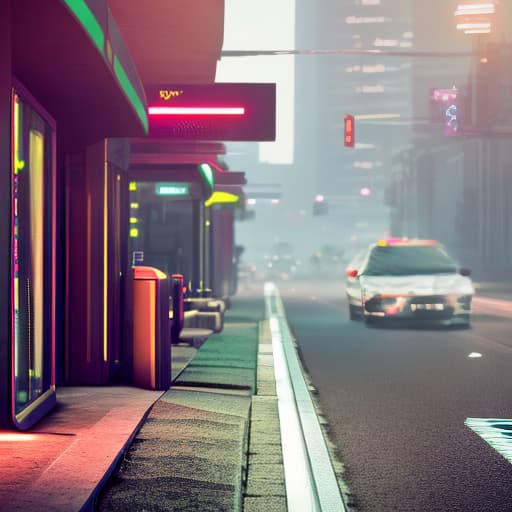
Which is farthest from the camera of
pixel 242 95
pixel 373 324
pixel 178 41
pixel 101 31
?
pixel 373 324

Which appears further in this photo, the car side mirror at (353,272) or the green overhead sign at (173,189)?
the car side mirror at (353,272)

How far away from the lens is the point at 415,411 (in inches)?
373

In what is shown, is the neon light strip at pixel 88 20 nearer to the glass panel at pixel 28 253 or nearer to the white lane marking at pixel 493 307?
the glass panel at pixel 28 253

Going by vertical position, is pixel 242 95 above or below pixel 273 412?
above

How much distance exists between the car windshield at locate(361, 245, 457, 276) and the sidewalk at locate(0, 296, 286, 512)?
1116cm

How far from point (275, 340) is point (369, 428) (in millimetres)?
9004

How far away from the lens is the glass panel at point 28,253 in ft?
24.4

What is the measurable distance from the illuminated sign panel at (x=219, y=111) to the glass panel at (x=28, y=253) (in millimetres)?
5665

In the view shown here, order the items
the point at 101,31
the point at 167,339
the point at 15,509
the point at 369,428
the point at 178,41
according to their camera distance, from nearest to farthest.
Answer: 1. the point at 15,509
2. the point at 101,31
3. the point at 369,428
4. the point at 167,339
5. the point at 178,41

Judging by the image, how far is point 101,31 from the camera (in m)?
6.75

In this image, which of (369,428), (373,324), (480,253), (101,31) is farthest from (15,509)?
(480,253)

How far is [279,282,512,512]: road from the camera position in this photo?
622 centimetres

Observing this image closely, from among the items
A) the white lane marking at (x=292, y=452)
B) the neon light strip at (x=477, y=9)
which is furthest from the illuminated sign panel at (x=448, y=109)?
the white lane marking at (x=292, y=452)

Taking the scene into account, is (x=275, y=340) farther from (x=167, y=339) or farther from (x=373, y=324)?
(x=167, y=339)
